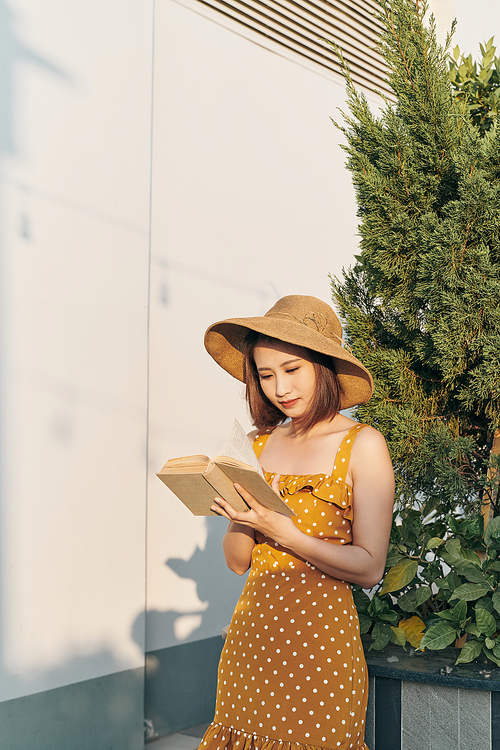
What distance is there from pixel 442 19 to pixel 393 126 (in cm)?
401

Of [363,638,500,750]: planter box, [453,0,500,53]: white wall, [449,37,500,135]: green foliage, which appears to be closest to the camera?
[363,638,500,750]: planter box

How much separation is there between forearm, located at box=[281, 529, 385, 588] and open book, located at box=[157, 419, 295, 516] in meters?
0.08

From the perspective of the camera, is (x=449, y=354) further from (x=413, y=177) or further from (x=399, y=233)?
(x=413, y=177)

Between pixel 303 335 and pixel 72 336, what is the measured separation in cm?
182

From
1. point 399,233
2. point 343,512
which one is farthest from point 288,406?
point 399,233

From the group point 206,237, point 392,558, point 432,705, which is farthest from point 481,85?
point 432,705

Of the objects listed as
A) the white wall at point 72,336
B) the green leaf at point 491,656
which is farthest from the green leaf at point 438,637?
the white wall at point 72,336

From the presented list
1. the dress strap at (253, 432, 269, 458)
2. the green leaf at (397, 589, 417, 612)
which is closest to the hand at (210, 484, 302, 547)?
the dress strap at (253, 432, 269, 458)

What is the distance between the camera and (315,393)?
5.88ft

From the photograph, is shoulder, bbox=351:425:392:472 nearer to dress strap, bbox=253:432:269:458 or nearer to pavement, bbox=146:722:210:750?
dress strap, bbox=253:432:269:458

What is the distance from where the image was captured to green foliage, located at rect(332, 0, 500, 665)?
7.48 ft

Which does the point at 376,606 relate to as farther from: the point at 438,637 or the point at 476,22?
the point at 476,22

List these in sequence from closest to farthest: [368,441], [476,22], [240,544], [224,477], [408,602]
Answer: [224,477] < [368,441] < [240,544] < [408,602] < [476,22]

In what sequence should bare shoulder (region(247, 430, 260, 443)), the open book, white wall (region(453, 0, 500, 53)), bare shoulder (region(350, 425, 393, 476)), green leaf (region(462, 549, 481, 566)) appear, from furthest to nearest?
white wall (region(453, 0, 500, 53)) → green leaf (region(462, 549, 481, 566)) → bare shoulder (region(247, 430, 260, 443)) → bare shoulder (region(350, 425, 393, 476)) → the open book
